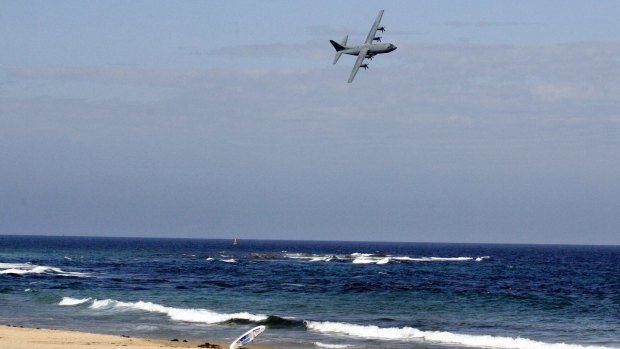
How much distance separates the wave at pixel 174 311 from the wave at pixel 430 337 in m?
3.57

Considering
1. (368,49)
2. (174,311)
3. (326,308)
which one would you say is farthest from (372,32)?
(174,311)

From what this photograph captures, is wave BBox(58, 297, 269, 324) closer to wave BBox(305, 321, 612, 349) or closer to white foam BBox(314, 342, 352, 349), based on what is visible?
wave BBox(305, 321, 612, 349)

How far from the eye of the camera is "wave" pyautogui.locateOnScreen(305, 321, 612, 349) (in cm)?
3225

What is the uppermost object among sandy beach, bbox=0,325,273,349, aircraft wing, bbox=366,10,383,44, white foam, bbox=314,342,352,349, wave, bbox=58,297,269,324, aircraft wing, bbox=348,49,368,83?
aircraft wing, bbox=366,10,383,44

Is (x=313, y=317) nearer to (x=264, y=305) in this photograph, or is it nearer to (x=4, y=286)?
(x=264, y=305)

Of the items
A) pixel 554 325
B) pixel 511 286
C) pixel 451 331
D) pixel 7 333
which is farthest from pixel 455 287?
pixel 7 333

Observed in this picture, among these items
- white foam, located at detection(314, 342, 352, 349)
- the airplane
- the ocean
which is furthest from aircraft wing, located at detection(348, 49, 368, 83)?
white foam, located at detection(314, 342, 352, 349)

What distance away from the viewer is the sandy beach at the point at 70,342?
26.0 metres

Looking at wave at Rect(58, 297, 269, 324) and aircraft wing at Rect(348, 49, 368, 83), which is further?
aircraft wing at Rect(348, 49, 368, 83)

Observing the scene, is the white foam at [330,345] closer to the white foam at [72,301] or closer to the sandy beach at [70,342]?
the sandy beach at [70,342]

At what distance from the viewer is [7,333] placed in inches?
1134

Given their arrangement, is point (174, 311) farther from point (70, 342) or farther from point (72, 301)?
point (70, 342)

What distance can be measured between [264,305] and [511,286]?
26.1 meters

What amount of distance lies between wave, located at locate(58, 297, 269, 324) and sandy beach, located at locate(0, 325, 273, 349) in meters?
7.63
